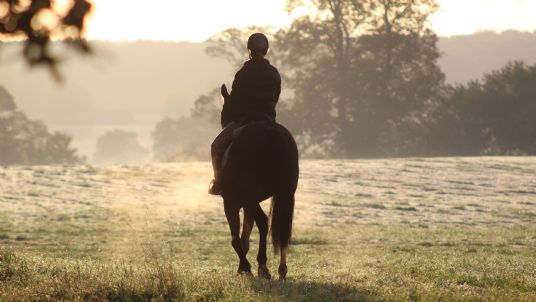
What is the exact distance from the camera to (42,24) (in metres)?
10.2

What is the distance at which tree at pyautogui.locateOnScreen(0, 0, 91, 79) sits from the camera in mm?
10086

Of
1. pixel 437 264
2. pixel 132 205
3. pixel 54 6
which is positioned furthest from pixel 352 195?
pixel 54 6

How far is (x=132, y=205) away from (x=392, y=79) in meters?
46.6

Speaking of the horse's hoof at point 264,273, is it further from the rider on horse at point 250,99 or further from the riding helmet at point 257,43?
the riding helmet at point 257,43

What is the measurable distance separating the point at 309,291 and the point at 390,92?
217ft

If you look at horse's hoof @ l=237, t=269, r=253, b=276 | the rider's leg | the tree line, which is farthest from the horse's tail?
the tree line

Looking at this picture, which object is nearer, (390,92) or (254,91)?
(254,91)

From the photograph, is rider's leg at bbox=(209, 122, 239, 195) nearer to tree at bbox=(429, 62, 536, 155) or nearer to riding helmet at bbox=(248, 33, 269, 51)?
riding helmet at bbox=(248, 33, 269, 51)

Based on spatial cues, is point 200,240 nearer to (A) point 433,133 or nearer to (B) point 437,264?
(B) point 437,264

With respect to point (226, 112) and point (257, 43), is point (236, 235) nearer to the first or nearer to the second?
point (226, 112)

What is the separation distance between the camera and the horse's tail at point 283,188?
38.6ft

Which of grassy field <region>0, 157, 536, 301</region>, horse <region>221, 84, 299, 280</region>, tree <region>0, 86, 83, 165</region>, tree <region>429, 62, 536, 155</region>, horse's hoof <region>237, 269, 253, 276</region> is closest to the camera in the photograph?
grassy field <region>0, 157, 536, 301</region>

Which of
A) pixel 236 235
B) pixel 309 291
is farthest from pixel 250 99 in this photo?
pixel 309 291

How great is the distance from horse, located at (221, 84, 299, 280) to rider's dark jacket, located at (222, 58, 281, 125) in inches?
16.0
